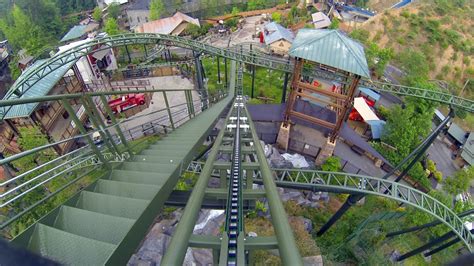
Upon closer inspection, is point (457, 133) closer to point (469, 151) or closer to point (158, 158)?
point (469, 151)

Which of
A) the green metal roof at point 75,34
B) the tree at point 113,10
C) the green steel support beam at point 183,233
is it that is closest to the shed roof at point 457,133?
the green steel support beam at point 183,233

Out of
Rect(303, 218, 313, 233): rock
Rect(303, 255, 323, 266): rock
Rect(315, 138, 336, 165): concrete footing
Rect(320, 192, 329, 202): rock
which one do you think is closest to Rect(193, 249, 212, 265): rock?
Rect(303, 255, 323, 266): rock

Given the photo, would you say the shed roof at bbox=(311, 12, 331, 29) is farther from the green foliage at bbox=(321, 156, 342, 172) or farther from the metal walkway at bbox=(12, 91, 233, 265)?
the metal walkway at bbox=(12, 91, 233, 265)

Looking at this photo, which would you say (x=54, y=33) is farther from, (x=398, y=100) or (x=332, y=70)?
(x=398, y=100)

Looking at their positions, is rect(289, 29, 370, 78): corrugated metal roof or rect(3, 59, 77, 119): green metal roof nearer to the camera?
rect(289, 29, 370, 78): corrugated metal roof

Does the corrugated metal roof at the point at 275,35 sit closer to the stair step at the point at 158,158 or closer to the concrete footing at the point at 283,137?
the concrete footing at the point at 283,137

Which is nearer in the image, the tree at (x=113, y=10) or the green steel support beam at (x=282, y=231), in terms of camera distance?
the green steel support beam at (x=282, y=231)
